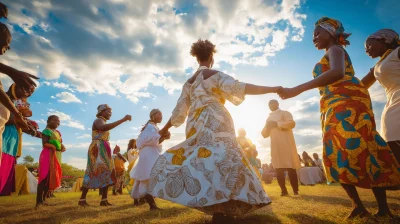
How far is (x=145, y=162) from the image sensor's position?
5.37 m

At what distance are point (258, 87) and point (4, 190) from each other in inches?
166

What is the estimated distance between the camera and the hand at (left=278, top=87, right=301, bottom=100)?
9.34ft

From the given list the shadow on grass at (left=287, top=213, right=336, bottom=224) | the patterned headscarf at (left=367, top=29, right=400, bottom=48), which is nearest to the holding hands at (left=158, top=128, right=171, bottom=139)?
the shadow on grass at (left=287, top=213, right=336, bottom=224)

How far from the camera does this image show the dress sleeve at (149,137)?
538 centimetres

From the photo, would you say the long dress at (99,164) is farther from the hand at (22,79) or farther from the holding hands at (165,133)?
the hand at (22,79)

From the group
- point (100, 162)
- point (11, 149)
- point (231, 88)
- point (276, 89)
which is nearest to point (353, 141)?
point (276, 89)

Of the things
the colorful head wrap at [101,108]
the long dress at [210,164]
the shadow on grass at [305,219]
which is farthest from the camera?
the colorful head wrap at [101,108]

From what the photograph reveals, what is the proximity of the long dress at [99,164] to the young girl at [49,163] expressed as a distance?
1.02 m

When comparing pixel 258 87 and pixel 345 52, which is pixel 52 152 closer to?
pixel 258 87

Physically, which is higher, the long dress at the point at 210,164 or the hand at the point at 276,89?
the hand at the point at 276,89

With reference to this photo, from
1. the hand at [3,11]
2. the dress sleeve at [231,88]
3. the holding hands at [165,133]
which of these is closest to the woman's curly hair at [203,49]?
the dress sleeve at [231,88]

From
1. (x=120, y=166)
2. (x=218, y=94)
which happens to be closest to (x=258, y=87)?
(x=218, y=94)

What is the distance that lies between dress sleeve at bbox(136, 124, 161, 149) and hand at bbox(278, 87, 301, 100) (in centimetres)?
341

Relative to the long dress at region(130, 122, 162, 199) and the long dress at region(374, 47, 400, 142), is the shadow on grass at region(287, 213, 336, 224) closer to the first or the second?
the long dress at region(374, 47, 400, 142)
